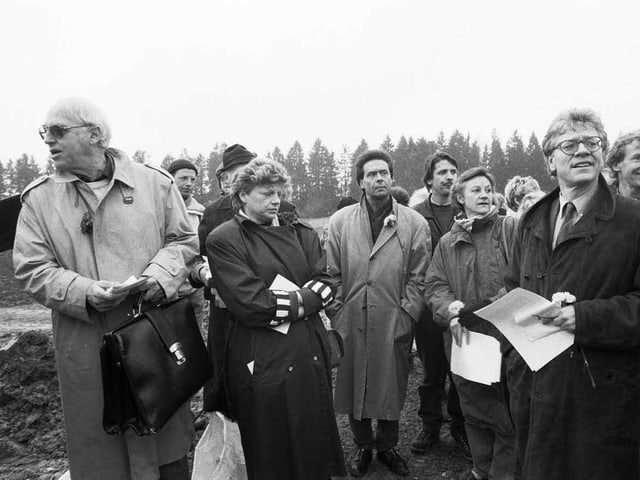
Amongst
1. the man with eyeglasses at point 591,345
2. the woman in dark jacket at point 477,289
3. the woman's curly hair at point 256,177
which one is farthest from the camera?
the woman in dark jacket at point 477,289

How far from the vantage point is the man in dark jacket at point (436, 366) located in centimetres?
430

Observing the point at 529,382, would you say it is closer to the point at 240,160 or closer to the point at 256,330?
the point at 256,330

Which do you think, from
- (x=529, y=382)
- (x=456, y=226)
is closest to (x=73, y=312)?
(x=529, y=382)

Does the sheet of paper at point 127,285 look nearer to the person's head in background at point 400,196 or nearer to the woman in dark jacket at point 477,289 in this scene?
the woman in dark jacket at point 477,289

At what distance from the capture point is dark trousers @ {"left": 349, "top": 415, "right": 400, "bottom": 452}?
12.9ft

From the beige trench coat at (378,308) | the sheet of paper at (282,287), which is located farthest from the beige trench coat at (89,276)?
the beige trench coat at (378,308)

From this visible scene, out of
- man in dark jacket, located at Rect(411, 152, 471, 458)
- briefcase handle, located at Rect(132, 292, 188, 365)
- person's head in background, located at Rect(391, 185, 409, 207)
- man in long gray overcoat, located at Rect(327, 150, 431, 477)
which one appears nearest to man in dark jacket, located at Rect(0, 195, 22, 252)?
briefcase handle, located at Rect(132, 292, 188, 365)

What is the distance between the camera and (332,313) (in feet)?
12.7

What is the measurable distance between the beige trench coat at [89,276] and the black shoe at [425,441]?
87.8 inches

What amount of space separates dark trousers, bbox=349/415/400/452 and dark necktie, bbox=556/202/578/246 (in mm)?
2278

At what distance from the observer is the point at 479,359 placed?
11.0ft

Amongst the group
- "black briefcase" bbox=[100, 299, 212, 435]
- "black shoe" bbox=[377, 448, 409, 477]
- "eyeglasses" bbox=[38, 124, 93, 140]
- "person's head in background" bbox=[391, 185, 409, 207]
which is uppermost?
"eyeglasses" bbox=[38, 124, 93, 140]

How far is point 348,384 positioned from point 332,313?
0.67 m

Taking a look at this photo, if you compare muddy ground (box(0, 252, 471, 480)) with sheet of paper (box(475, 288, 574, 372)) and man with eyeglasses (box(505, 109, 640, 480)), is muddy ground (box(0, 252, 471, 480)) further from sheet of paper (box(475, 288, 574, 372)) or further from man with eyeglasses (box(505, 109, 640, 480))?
sheet of paper (box(475, 288, 574, 372))
